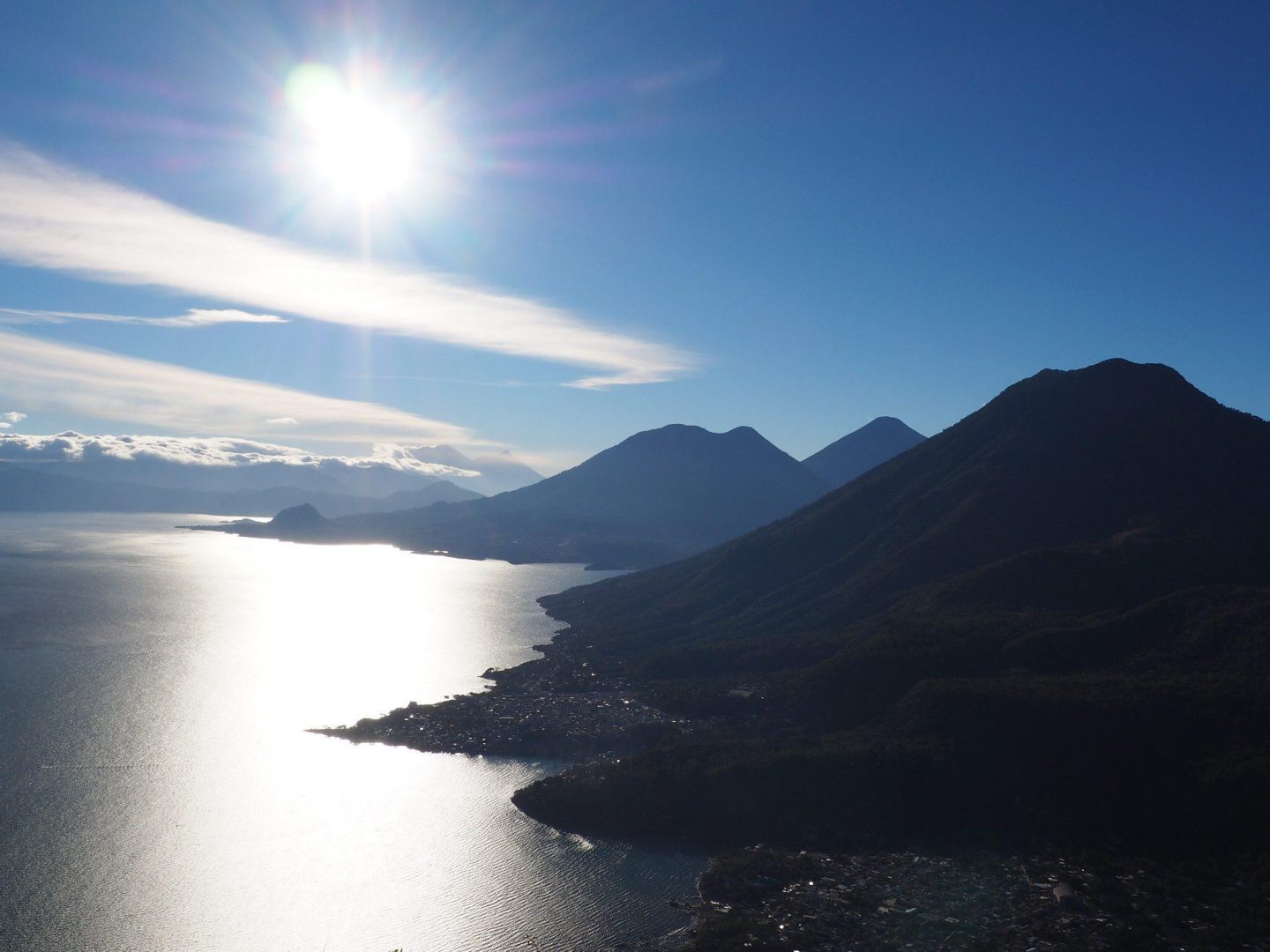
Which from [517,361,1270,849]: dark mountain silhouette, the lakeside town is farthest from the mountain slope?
the lakeside town

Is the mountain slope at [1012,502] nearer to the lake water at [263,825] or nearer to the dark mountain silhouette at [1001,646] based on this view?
the dark mountain silhouette at [1001,646]

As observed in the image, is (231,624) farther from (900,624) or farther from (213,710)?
(900,624)

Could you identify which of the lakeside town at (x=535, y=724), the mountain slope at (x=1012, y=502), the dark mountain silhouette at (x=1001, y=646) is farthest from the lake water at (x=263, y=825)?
the mountain slope at (x=1012, y=502)

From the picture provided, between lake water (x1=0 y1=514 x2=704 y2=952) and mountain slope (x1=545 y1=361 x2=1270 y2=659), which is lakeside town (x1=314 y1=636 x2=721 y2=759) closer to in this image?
lake water (x1=0 y1=514 x2=704 y2=952)

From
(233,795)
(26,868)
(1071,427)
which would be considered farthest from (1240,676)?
(26,868)

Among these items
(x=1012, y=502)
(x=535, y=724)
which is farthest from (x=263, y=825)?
(x=1012, y=502)

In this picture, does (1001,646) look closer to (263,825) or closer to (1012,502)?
(1012,502)
